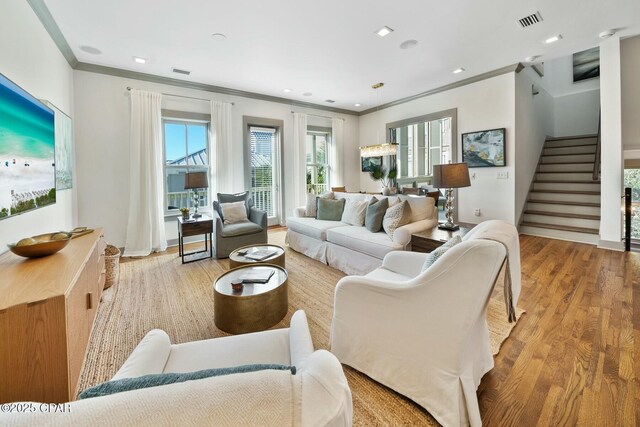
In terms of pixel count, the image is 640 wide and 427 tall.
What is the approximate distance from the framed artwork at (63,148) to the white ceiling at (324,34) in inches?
38.6

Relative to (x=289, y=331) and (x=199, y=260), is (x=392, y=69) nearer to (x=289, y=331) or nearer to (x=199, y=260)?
(x=199, y=260)

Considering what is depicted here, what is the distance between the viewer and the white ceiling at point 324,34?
113 inches

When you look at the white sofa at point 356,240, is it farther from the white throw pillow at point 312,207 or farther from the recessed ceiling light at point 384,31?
the recessed ceiling light at point 384,31

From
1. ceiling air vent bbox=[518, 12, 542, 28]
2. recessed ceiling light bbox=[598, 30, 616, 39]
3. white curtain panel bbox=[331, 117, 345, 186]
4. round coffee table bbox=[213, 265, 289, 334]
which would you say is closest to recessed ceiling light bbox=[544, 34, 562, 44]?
recessed ceiling light bbox=[598, 30, 616, 39]

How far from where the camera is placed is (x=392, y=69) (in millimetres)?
4535

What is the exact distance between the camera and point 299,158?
6.23 metres

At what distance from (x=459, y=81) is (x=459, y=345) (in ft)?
17.4

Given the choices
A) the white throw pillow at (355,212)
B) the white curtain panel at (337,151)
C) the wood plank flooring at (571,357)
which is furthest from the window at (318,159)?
the wood plank flooring at (571,357)

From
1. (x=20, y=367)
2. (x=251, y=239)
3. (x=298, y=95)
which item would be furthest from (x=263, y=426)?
(x=298, y=95)

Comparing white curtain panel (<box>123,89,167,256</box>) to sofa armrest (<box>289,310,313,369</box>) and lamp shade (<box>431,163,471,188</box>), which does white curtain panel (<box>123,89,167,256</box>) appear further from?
lamp shade (<box>431,163,471,188</box>)

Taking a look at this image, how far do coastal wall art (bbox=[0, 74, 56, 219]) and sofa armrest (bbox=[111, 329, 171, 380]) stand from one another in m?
1.66

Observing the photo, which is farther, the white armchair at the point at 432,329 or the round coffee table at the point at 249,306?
the round coffee table at the point at 249,306

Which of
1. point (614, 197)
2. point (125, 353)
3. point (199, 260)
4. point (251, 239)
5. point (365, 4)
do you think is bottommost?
point (125, 353)

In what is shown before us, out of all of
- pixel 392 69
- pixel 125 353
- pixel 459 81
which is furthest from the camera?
pixel 459 81
